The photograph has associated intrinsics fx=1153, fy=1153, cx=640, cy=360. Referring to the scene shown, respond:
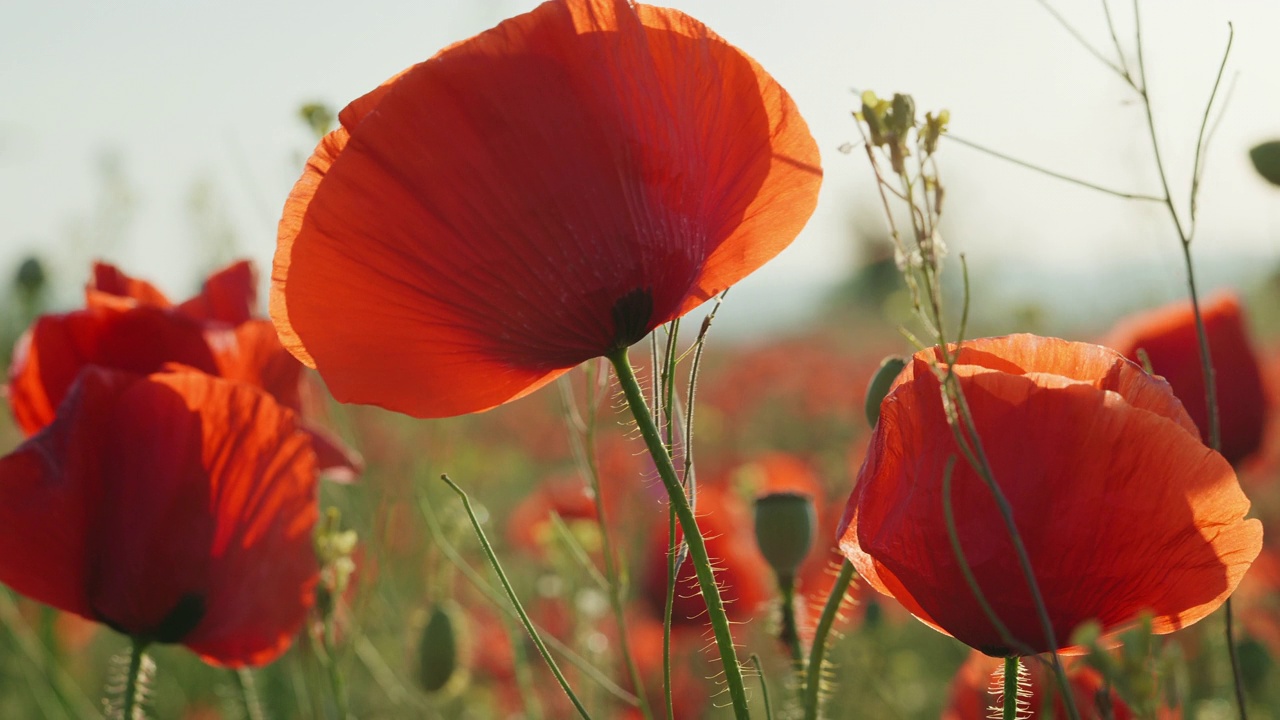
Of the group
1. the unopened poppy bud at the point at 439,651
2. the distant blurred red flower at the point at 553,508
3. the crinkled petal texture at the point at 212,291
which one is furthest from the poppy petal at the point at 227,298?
the distant blurred red flower at the point at 553,508

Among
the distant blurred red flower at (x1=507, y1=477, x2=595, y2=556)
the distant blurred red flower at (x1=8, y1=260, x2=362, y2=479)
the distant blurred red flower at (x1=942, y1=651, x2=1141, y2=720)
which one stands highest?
the distant blurred red flower at (x1=8, y1=260, x2=362, y2=479)

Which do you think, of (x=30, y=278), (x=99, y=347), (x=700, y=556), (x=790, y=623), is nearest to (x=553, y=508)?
(x=30, y=278)

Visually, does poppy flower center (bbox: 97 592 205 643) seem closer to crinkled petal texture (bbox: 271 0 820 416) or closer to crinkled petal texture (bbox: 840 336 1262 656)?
crinkled petal texture (bbox: 271 0 820 416)

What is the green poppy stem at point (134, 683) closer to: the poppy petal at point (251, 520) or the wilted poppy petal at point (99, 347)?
the poppy petal at point (251, 520)

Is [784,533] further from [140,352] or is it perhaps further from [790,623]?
[140,352]

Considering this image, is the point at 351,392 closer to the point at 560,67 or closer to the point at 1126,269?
the point at 560,67

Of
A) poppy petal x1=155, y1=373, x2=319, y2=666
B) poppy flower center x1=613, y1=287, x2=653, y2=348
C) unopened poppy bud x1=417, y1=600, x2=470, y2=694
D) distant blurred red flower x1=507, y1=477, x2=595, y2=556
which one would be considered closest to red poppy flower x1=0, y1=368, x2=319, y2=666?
poppy petal x1=155, y1=373, x2=319, y2=666
